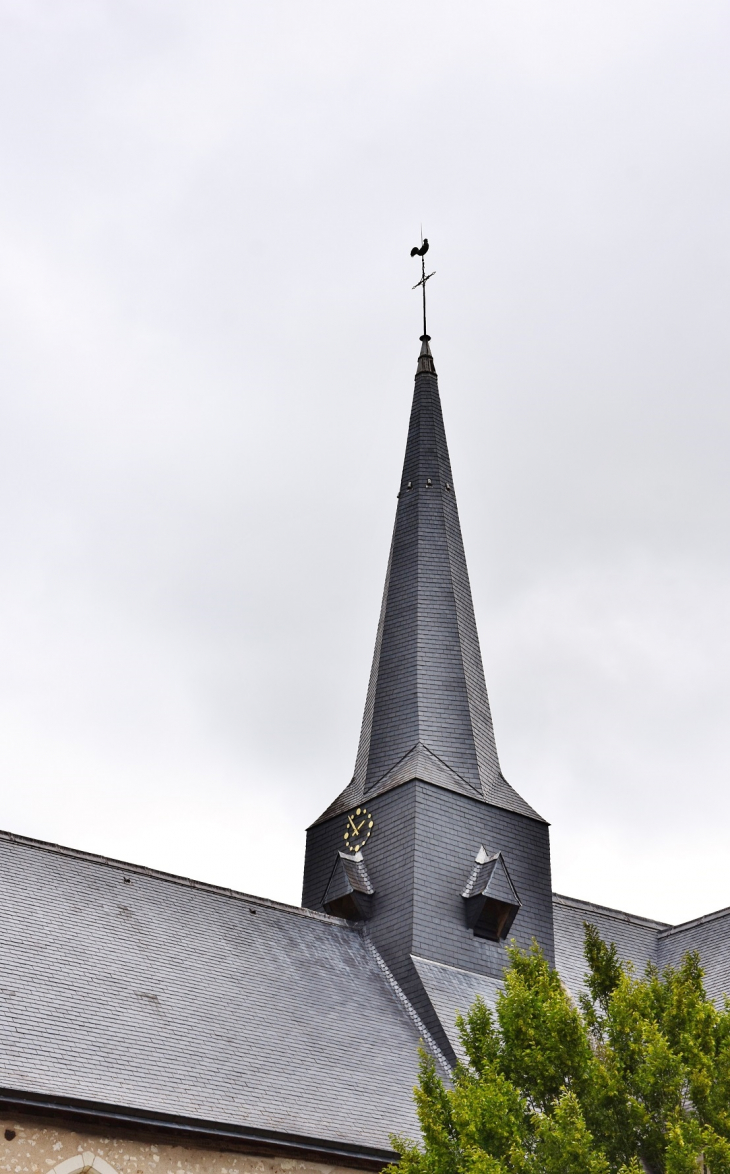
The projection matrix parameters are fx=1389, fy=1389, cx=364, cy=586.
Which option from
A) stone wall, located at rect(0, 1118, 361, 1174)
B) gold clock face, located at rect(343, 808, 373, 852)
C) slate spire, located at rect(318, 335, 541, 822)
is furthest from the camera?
slate spire, located at rect(318, 335, 541, 822)

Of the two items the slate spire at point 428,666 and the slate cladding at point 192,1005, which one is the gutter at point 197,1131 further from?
the slate spire at point 428,666

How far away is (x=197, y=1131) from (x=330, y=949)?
5716 millimetres

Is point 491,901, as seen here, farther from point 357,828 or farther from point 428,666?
point 428,666

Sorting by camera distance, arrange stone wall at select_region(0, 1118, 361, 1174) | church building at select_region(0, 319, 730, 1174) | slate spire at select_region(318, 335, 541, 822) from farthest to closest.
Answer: slate spire at select_region(318, 335, 541, 822)
church building at select_region(0, 319, 730, 1174)
stone wall at select_region(0, 1118, 361, 1174)

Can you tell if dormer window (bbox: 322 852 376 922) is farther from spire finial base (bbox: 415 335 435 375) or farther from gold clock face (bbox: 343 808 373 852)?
spire finial base (bbox: 415 335 435 375)

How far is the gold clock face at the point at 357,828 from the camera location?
71.8 feet

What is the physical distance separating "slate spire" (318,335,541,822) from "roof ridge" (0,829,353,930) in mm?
2281

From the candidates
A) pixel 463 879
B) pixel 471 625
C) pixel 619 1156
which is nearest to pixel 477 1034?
pixel 619 1156

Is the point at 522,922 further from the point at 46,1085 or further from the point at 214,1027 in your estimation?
the point at 46,1085

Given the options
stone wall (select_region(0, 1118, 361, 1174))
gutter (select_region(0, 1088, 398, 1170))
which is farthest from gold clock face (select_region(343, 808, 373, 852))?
stone wall (select_region(0, 1118, 361, 1174))

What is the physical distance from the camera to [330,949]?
20.0 metres

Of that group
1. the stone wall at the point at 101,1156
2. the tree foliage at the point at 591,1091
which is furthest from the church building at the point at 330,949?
the tree foliage at the point at 591,1091

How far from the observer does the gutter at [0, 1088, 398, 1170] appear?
13.5 metres

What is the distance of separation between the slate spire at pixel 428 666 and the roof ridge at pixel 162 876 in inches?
89.8
